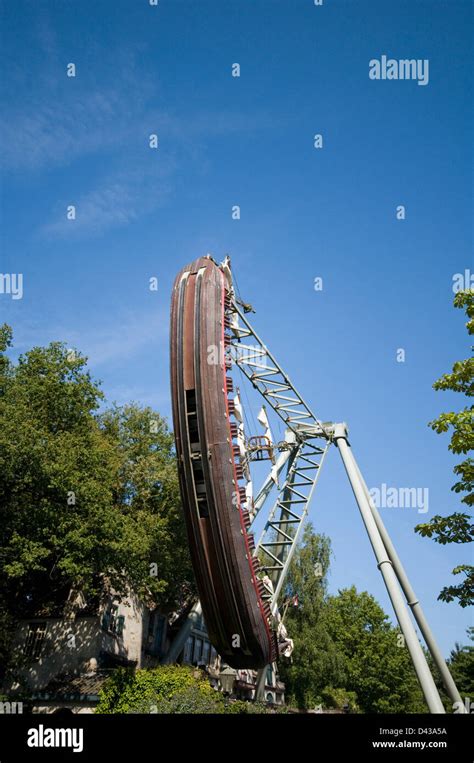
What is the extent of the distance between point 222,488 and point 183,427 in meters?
2.31

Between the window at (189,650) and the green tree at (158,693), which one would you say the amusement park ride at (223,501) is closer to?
the green tree at (158,693)

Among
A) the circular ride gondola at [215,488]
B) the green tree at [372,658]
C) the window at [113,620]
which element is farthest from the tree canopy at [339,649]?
the circular ride gondola at [215,488]

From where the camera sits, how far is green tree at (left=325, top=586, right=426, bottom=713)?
50375 millimetres

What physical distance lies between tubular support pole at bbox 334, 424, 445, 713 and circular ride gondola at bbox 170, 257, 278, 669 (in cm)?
396

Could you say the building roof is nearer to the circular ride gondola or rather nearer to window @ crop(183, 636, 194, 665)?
window @ crop(183, 636, 194, 665)

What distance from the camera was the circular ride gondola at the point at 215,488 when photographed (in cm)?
1698

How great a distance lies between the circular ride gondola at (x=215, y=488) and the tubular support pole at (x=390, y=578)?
3.96 m

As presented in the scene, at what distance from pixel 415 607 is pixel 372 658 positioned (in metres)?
37.5

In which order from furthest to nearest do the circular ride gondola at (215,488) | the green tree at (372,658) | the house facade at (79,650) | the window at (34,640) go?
1. the green tree at (372,658)
2. the window at (34,640)
3. the house facade at (79,650)
4. the circular ride gondola at (215,488)

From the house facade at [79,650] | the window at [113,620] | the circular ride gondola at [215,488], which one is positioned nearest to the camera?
the circular ride gondola at [215,488]

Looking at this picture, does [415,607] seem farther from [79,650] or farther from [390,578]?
[79,650]

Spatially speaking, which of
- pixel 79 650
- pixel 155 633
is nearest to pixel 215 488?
pixel 79 650
